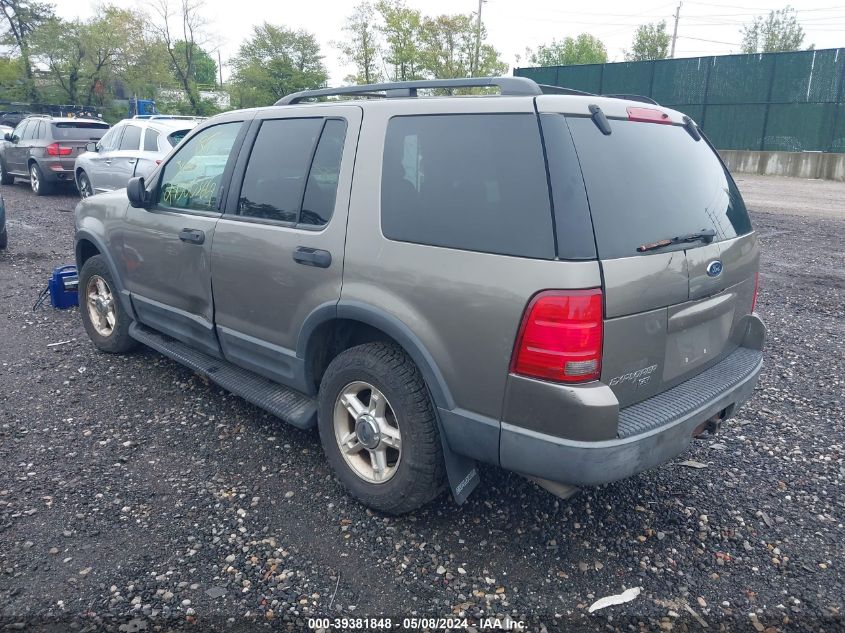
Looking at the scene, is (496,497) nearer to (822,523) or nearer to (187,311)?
(822,523)

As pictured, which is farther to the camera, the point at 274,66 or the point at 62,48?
the point at 274,66

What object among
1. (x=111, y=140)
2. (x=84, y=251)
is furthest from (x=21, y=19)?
(x=84, y=251)

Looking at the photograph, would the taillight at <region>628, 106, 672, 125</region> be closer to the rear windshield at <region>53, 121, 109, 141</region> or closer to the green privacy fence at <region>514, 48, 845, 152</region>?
the rear windshield at <region>53, 121, 109, 141</region>

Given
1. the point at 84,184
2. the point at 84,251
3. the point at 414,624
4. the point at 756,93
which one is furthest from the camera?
the point at 756,93

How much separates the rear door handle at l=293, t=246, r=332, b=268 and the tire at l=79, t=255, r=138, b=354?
7.56ft

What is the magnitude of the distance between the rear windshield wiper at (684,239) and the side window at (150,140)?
1061 cm

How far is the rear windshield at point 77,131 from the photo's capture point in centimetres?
1504

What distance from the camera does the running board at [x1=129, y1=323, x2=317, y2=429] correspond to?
11.5 feet

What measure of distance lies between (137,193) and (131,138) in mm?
8596

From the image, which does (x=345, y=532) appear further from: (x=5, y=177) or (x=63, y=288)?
(x=5, y=177)

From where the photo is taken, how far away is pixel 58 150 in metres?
14.9

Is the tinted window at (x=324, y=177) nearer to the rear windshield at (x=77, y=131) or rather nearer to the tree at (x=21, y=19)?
the rear windshield at (x=77, y=131)

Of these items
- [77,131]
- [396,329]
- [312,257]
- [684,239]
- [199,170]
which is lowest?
[396,329]

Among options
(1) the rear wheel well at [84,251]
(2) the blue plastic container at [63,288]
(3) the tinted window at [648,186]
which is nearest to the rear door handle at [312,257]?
(3) the tinted window at [648,186]
